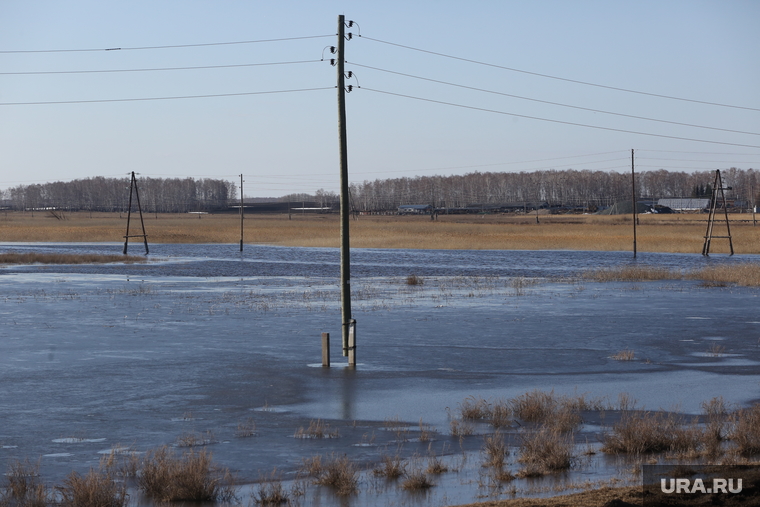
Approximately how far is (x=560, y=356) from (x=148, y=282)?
28.7m

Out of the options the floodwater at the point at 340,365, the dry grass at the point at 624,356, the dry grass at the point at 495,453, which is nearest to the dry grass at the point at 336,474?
the floodwater at the point at 340,365

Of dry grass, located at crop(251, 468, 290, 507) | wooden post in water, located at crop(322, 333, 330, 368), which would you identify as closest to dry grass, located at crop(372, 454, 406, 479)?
dry grass, located at crop(251, 468, 290, 507)

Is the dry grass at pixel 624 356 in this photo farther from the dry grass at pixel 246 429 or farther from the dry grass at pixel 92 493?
the dry grass at pixel 92 493

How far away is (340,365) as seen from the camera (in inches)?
714

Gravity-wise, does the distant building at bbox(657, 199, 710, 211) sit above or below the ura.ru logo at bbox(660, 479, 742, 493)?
above

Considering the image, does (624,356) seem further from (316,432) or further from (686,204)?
(686,204)

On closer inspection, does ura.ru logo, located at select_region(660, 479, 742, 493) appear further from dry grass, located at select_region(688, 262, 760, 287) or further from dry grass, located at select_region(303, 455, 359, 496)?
dry grass, located at select_region(688, 262, 760, 287)

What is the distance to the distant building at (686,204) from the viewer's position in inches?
7239

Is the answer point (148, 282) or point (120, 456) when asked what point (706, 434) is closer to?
point (120, 456)

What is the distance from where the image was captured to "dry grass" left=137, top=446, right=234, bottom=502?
857 cm

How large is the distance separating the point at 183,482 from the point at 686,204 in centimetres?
19573

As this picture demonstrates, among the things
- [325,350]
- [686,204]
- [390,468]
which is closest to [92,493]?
[390,468]

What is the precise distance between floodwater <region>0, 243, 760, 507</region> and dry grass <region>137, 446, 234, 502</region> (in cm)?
23

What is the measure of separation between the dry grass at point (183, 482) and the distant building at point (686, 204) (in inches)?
7263
